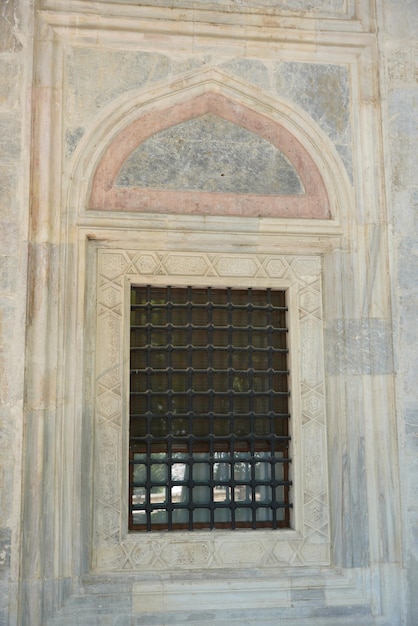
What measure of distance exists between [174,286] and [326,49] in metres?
1.89

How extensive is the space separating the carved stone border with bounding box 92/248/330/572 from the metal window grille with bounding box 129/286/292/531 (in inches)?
4.2

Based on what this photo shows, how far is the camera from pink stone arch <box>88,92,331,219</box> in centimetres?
530

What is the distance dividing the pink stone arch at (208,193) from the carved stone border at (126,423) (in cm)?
29

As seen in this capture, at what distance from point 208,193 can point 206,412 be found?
54.5 inches

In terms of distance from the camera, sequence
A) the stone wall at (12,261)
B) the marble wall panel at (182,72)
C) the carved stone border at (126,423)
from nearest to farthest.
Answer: the stone wall at (12,261), the carved stone border at (126,423), the marble wall panel at (182,72)

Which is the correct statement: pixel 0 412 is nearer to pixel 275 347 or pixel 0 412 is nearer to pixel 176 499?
pixel 176 499

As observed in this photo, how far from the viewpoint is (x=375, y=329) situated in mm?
5309

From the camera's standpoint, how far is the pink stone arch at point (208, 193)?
5297mm

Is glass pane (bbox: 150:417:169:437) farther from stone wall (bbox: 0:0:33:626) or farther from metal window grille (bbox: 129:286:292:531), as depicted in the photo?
stone wall (bbox: 0:0:33:626)

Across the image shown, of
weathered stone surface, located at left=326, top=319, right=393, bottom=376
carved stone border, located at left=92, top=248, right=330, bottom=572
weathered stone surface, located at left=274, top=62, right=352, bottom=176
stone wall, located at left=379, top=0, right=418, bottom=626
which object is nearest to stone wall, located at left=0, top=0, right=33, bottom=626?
carved stone border, located at left=92, top=248, right=330, bottom=572

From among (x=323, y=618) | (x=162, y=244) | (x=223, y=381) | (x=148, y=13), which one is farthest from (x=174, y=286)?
(x=323, y=618)

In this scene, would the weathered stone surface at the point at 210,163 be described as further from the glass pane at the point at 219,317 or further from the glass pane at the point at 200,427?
the glass pane at the point at 200,427

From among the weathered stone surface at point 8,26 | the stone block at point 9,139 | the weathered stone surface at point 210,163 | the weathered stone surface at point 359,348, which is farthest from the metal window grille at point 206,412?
the weathered stone surface at point 8,26

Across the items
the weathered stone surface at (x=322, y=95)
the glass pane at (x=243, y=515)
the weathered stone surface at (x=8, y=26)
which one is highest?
the weathered stone surface at (x=8, y=26)
